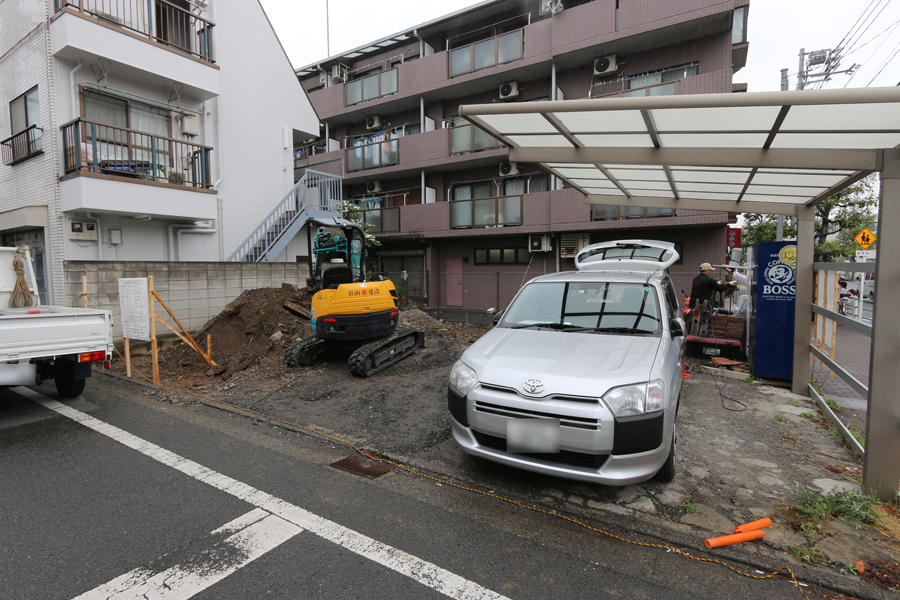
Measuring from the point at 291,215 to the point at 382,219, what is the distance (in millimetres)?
4069

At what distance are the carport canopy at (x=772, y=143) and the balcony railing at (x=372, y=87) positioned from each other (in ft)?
43.4

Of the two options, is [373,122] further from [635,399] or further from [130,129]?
[635,399]

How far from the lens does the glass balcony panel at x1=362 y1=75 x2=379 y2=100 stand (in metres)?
16.3

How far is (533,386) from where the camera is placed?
2930mm

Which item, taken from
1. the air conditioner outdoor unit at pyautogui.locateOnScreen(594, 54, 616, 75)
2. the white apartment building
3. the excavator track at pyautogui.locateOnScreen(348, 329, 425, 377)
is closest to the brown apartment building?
the air conditioner outdoor unit at pyautogui.locateOnScreen(594, 54, 616, 75)

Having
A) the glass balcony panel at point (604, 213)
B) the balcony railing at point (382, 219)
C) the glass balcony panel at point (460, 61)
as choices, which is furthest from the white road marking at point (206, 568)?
the glass balcony panel at point (460, 61)

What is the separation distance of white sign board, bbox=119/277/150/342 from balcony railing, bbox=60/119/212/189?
342cm

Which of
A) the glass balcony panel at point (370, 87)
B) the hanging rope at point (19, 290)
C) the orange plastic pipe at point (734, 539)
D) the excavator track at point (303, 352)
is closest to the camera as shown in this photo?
the orange plastic pipe at point (734, 539)

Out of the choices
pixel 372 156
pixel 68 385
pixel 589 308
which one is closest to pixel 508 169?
pixel 372 156

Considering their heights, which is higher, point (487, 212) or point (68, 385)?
point (487, 212)

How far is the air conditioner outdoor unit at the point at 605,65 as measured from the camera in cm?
1205

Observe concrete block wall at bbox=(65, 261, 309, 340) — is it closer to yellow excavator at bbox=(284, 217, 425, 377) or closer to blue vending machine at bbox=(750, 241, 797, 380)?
yellow excavator at bbox=(284, 217, 425, 377)

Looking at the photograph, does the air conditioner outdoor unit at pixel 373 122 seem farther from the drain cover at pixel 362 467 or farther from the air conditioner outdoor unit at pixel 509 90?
the drain cover at pixel 362 467

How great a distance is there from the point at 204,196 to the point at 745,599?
11.4m
